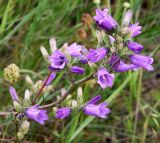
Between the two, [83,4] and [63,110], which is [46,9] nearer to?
[83,4]

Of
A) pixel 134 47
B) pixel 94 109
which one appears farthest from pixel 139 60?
pixel 94 109

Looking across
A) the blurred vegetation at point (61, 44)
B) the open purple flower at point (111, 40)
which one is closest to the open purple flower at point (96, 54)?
the open purple flower at point (111, 40)

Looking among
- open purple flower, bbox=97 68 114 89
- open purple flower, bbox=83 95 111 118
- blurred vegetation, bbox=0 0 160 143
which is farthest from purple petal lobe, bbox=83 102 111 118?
blurred vegetation, bbox=0 0 160 143

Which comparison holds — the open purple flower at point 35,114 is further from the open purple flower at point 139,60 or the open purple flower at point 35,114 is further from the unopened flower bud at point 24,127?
the open purple flower at point 139,60

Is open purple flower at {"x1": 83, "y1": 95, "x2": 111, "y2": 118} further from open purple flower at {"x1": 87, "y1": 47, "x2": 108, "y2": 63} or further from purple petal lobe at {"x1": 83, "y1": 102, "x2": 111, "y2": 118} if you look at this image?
open purple flower at {"x1": 87, "y1": 47, "x2": 108, "y2": 63}

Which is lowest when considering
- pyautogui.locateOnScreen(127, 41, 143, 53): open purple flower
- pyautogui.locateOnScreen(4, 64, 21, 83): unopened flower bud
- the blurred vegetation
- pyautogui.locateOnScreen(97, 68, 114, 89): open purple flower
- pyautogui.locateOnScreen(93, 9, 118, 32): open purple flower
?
the blurred vegetation

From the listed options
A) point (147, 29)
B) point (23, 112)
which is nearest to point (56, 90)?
point (147, 29)
